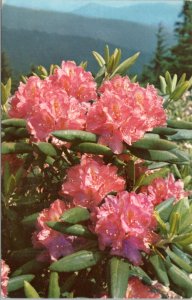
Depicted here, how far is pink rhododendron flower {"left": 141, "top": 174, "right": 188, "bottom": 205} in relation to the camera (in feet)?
4.89

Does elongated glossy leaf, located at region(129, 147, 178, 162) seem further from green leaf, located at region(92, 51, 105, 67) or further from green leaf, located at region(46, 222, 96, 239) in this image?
green leaf, located at region(92, 51, 105, 67)

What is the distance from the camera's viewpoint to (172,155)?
1.41 meters

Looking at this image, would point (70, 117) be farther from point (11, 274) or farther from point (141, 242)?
point (11, 274)

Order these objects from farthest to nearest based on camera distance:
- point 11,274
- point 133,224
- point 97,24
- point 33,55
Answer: point 33,55
point 97,24
point 11,274
point 133,224

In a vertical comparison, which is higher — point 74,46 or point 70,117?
point 70,117

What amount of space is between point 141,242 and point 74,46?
293 centimetres

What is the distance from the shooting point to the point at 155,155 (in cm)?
142

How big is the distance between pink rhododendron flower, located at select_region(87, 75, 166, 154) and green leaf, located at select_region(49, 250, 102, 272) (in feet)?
0.80

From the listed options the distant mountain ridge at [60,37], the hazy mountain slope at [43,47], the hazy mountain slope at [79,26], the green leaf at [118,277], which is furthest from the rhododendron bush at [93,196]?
the hazy mountain slope at [43,47]

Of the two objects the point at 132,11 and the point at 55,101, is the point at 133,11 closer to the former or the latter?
the point at 132,11

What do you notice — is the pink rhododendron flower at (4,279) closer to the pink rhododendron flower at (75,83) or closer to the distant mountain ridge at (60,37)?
the pink rhododendron flower at (75,83)

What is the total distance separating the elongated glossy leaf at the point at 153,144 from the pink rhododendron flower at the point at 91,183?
83 millimetres

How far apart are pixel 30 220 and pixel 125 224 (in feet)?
0.89

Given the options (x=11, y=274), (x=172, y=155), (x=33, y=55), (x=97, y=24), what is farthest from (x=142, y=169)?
(x=33, y=55)
